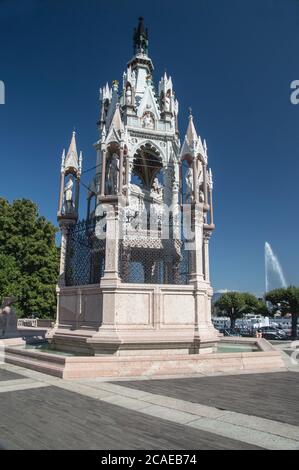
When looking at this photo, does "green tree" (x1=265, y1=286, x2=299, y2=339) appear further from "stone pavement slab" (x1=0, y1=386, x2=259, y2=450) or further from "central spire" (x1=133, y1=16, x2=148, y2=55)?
"stone pavement slab" (x1=0, y1=386, x2=259, y2=450)

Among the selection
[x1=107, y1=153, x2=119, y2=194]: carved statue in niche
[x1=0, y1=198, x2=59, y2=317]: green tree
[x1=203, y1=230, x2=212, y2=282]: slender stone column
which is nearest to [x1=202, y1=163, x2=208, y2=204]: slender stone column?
[x1=203, y1=230, x2=212, y2=282]: slender stone column

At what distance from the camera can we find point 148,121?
21844mm

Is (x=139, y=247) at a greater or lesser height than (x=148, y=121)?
lesser

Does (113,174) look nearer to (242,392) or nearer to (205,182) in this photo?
(205,182)

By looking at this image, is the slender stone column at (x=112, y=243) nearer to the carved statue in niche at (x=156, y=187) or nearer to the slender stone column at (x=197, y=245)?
the slender stone column at (x=197, y=245)

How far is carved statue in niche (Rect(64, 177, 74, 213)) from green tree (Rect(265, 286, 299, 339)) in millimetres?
43929

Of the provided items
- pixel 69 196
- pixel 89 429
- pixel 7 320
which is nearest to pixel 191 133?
pixel 69 196

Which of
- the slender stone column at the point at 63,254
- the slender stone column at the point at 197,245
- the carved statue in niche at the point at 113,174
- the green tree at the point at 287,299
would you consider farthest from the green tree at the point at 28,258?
the green tree at the point at 287,299

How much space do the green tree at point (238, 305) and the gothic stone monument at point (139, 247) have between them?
4850 cm

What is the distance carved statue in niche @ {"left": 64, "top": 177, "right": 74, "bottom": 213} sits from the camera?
56.2 ft

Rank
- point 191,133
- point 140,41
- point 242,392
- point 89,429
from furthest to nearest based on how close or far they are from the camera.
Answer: point 140,41, point 191,133, point 242,392, point 89,429

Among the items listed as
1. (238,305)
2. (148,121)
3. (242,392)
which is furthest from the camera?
(238,305)

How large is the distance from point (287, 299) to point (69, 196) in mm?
46168
